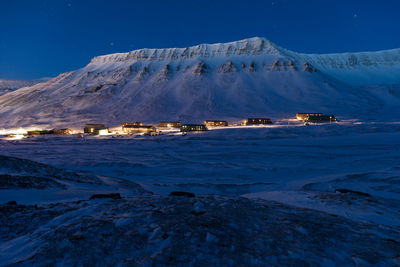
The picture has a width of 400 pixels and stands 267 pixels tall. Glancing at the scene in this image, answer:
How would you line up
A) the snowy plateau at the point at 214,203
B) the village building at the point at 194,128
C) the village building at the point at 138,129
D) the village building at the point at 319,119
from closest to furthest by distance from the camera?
the snowy plateau at the point at 214,203, the village building at the point at 194,128, the village building at the point at 138,129, the village building at the point at 319,119

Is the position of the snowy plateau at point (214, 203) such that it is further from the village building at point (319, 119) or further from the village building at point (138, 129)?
the village building at point (319, 119)

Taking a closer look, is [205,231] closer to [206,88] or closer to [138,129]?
[138,129]

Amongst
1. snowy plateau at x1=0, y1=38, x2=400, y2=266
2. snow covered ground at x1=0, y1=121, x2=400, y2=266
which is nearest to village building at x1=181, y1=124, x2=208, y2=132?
snowy plateau at x1=0, y1=38, x2=400, y2=266

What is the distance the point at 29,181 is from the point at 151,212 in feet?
28.6

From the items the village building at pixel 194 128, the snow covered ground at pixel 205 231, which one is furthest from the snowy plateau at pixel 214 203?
the village building at pixel 194 128

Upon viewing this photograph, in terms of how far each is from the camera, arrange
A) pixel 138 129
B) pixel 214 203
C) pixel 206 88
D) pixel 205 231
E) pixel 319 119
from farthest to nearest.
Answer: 1. pixel 206 88
2. pixel 319 119
3. pixel 138 129
4. pixel 214 203
5. pixel 205 231

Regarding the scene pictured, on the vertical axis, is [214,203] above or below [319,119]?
below

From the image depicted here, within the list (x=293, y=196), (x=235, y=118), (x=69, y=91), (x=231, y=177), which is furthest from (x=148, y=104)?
(x=293, y=196)

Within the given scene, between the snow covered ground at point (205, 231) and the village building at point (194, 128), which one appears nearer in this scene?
the snow covered ground at point (205, 231)

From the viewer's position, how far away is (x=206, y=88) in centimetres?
9906

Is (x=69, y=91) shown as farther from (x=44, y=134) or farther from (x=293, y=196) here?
(x=293, y=196)

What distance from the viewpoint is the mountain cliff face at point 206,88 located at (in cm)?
8279

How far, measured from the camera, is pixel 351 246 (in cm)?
528

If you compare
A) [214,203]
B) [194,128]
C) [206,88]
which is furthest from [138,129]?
[214,203]
